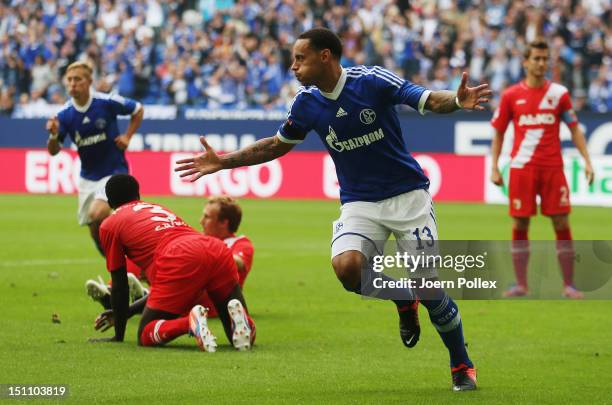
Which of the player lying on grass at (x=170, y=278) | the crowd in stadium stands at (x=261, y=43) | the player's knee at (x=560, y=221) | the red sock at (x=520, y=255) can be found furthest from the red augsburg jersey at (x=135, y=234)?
the crowd in stadium stands at (x=261, y=43)

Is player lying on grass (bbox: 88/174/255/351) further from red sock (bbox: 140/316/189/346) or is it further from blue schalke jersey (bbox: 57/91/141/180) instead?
blue schalke jersey (bbox: 57/91/141/180)

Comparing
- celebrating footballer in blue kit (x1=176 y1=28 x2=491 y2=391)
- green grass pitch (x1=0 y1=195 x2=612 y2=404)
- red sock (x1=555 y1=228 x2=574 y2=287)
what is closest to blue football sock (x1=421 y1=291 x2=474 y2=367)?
celebrating footballer in blue kit (x1=176 y1=28 x2=491 y2=391)

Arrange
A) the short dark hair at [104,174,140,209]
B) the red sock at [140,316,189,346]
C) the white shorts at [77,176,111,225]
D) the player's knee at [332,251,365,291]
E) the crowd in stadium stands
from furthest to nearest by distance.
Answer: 1. the crowd in stadium stands
2. the white shorts at [77,176,111,225]
3. the short dark hair at [104,174,140,209]
4. the red sock at [140,316,189,346]
5. the player's knee at [332,251,365,291]

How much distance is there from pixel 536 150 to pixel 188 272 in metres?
4.83

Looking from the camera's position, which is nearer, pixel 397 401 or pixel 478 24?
pixel 397 401

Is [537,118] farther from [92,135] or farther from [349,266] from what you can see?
[349,266]

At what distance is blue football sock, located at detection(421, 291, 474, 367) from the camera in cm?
737

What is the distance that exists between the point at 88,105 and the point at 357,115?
20.9 ft

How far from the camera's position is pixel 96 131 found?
1316 centimetres

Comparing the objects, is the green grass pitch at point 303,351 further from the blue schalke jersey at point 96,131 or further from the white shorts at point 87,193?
the blue schalke jersey at point 96,131

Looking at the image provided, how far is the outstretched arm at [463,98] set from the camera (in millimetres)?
6730

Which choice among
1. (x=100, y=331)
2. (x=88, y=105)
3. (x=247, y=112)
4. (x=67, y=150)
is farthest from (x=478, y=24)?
(x=100, y=331)

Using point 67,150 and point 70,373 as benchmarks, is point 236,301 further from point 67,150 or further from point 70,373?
point 67,150

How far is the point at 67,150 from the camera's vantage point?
27.9 m
